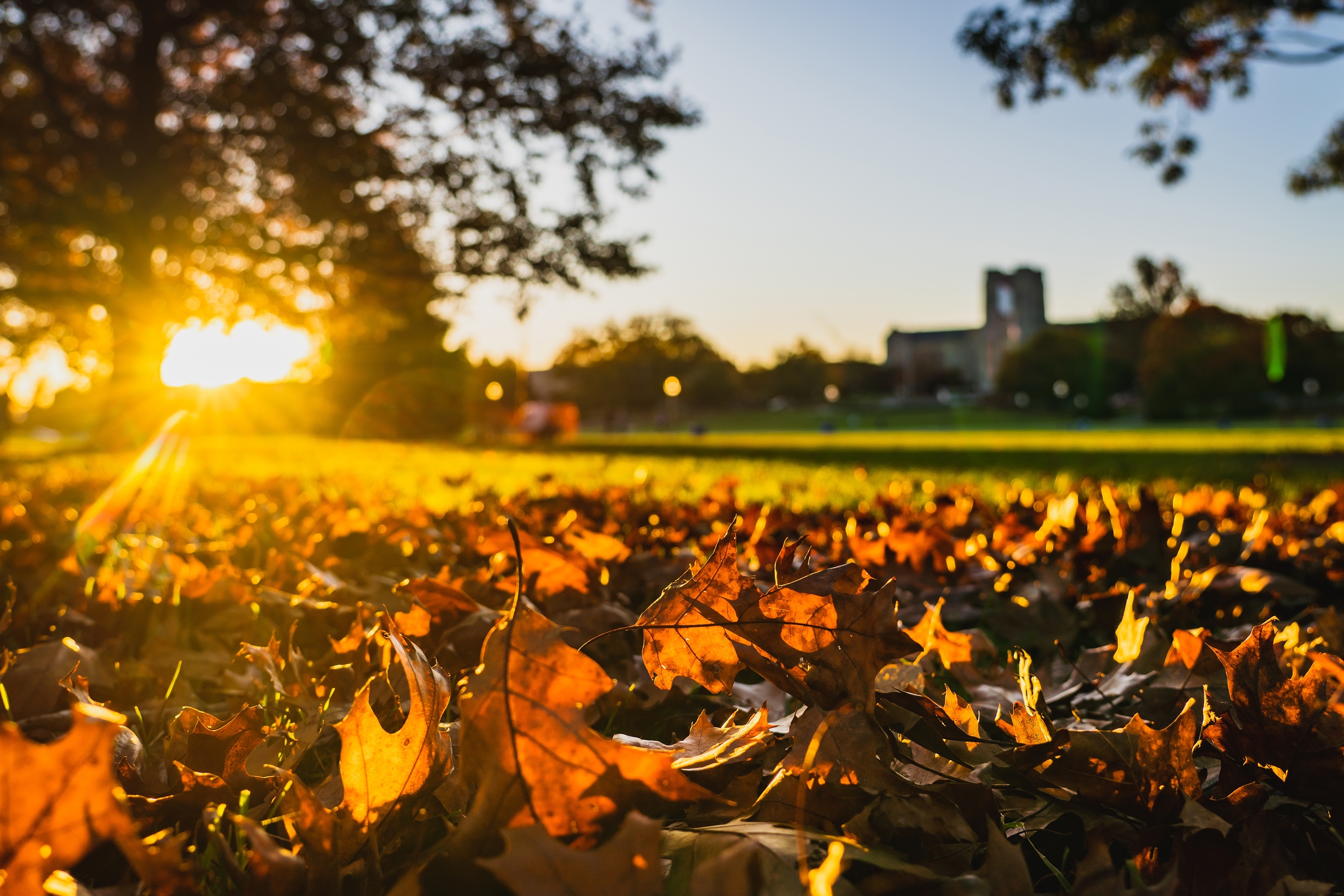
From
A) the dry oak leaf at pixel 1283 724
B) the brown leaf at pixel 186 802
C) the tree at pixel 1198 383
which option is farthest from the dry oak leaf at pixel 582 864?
the tree at pixel 1198 383

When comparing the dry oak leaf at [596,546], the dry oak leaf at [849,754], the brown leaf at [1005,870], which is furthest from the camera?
the dry oak leaf at [596,546]

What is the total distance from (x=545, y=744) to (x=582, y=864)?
12 cm

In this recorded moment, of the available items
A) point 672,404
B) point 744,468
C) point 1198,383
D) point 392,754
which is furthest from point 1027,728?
point 672,404

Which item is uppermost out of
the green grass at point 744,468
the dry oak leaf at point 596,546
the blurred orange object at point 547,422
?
the blurred orange object at point 547,422

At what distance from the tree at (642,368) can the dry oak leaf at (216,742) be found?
223ft

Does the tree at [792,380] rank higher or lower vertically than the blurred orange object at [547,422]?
higher

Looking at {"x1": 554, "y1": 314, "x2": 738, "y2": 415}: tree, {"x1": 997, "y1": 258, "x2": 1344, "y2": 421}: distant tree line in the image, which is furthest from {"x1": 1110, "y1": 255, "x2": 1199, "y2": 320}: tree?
{"x1": 554, "y1": 314, "x2": 738, "y2": 415}: tree

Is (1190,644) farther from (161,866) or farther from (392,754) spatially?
(161,866)

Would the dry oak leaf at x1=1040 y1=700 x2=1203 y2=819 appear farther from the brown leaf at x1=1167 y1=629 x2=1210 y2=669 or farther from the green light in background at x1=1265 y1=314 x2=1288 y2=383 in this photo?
the green light in background at x1=1265 y1=314 x2=1288 y2=383

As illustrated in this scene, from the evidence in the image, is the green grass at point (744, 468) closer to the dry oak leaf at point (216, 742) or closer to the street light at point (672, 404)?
the dry oak leaf at point (216, 742)

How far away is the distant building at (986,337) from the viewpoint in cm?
10731

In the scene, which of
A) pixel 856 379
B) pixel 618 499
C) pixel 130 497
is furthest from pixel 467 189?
pixel 856 379

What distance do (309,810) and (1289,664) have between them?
111cm

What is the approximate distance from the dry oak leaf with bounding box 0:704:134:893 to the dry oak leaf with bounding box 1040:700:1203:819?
812 mm
